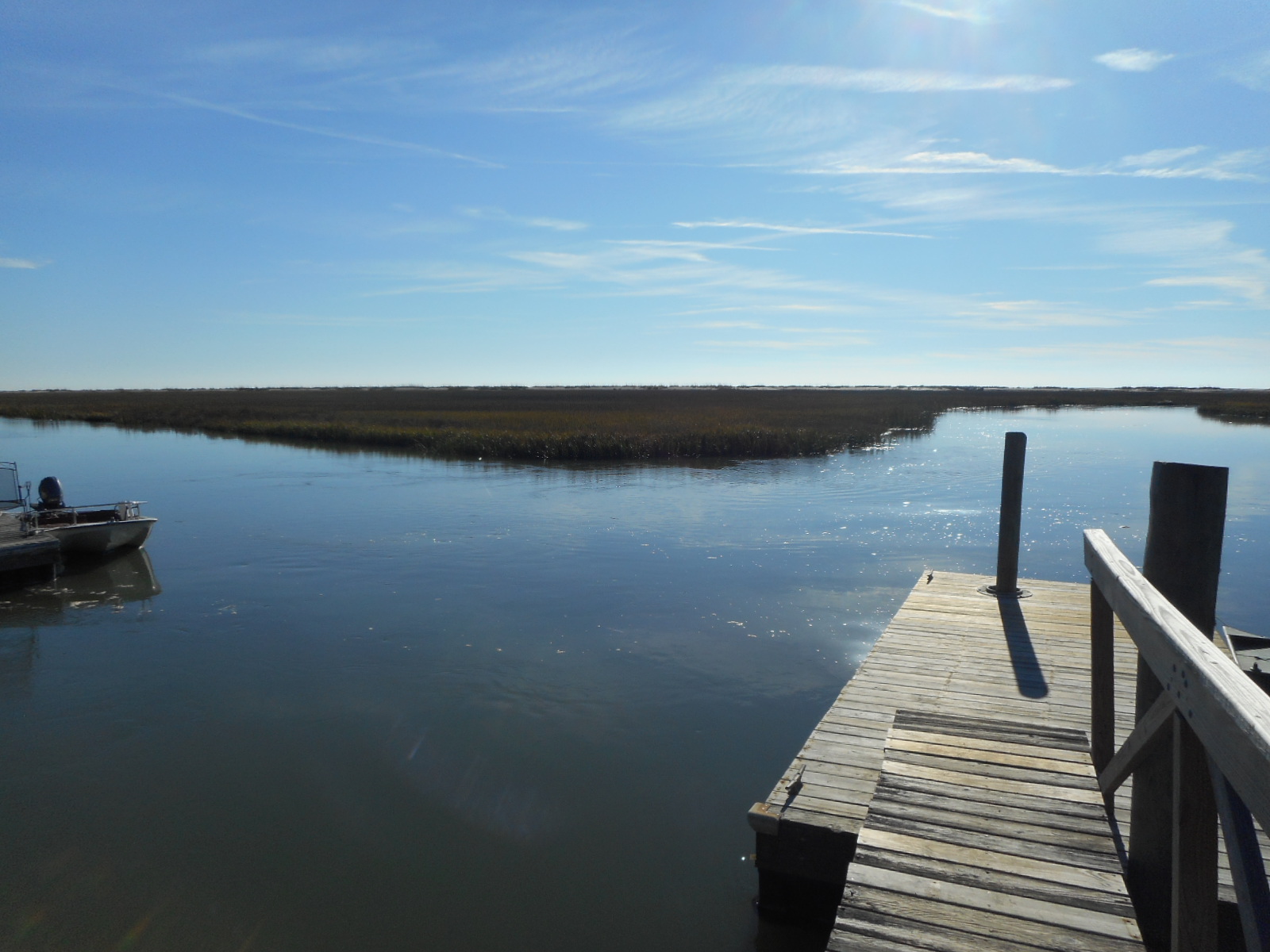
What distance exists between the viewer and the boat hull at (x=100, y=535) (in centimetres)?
1606

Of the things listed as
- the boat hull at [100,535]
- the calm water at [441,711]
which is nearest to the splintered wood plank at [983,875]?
the calm water at [441,711]

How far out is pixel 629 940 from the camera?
549 centimetres

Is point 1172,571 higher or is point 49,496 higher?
point 1172,571

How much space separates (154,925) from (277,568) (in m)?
10.5

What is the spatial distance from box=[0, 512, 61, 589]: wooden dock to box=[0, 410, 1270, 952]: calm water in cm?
59

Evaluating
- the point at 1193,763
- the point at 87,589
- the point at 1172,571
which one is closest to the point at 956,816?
the point at 1172,571

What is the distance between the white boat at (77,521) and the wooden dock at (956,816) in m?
14.8

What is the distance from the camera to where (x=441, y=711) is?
8883 mm

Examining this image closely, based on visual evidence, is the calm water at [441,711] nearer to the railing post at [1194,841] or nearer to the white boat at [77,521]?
the white boat at [77,521]

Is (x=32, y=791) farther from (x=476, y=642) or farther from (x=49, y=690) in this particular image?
(x=476, y=642)

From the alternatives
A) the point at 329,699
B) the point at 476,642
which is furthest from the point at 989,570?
the point at 329,699

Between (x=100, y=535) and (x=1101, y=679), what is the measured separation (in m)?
17.3

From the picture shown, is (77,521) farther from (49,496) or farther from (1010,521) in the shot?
(1010,521)

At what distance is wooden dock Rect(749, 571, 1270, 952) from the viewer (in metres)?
3.13
